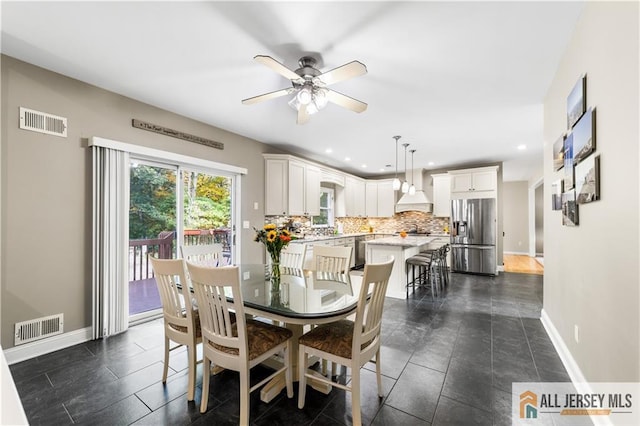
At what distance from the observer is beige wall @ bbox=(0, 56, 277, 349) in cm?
239

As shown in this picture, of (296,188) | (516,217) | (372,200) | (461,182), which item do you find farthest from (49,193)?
(516,217)

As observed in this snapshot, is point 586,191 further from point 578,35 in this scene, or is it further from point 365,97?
point 365,97

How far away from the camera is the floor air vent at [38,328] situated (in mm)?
2438

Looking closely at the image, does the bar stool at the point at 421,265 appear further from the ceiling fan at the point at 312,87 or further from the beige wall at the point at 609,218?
the ceiling fan at the point at 312,87

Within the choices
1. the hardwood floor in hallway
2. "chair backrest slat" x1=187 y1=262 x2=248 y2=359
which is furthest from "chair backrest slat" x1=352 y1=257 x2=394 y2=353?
the hardwood floor in hallway

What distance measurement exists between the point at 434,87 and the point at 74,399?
4070mm

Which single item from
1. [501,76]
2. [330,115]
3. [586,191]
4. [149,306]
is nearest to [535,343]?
[586,191]

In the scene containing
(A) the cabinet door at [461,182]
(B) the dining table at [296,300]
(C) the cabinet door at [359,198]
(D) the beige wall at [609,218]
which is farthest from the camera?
(C) the cabinet door at [359,198]

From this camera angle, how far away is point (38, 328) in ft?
8.32

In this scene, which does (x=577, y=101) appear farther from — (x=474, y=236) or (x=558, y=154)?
(x=474, y=236)

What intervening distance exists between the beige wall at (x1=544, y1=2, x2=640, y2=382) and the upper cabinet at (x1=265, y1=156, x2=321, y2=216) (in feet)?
12.8

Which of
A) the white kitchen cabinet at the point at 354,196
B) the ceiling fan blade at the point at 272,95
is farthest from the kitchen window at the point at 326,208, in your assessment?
the ceiling fan blade at the point at 272,95

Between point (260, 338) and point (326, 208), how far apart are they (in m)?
5.52

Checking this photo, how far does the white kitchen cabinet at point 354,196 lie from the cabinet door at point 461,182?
233 centimetres
